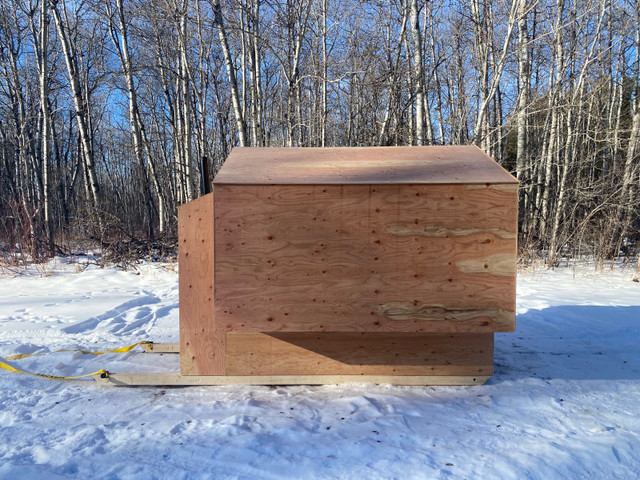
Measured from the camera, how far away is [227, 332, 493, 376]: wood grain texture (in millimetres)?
3660

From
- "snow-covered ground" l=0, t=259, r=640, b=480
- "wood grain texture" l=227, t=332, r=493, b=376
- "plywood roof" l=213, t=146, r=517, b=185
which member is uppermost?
"plywood roof" l=213, t=146, r=517, b=185

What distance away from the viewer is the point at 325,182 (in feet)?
10.6

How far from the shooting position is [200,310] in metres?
3.73

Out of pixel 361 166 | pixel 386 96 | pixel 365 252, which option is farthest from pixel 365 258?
pixel 386 96

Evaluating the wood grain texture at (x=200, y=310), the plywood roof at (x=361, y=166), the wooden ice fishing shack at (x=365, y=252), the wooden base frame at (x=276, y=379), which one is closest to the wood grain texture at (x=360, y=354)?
the wooden base frame at (x=276, y=379)

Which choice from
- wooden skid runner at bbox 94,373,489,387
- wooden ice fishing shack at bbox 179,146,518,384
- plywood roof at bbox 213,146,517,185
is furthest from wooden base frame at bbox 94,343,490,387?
plywood roof at bbox 213,146,517,185

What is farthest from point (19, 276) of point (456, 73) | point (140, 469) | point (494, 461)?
point (456, 73)

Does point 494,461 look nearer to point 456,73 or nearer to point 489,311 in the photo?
point 489,311

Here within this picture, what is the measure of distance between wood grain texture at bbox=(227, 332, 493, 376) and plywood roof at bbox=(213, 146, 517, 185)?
138 cm

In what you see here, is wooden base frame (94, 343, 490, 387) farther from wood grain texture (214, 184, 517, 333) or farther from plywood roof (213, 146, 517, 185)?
plywood roof (213, 146, 517, 185)

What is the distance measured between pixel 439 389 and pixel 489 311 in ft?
2.78

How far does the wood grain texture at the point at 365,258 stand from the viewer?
3.23 m

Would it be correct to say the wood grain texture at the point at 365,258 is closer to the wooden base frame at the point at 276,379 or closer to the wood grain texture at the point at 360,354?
the wood grain texture at the point at 360,354

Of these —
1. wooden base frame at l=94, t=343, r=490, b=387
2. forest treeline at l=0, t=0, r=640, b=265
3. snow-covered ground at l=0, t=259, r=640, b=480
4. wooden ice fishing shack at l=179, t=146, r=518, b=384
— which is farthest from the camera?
forest treeline at l=0, t=0, r=640, b=265
